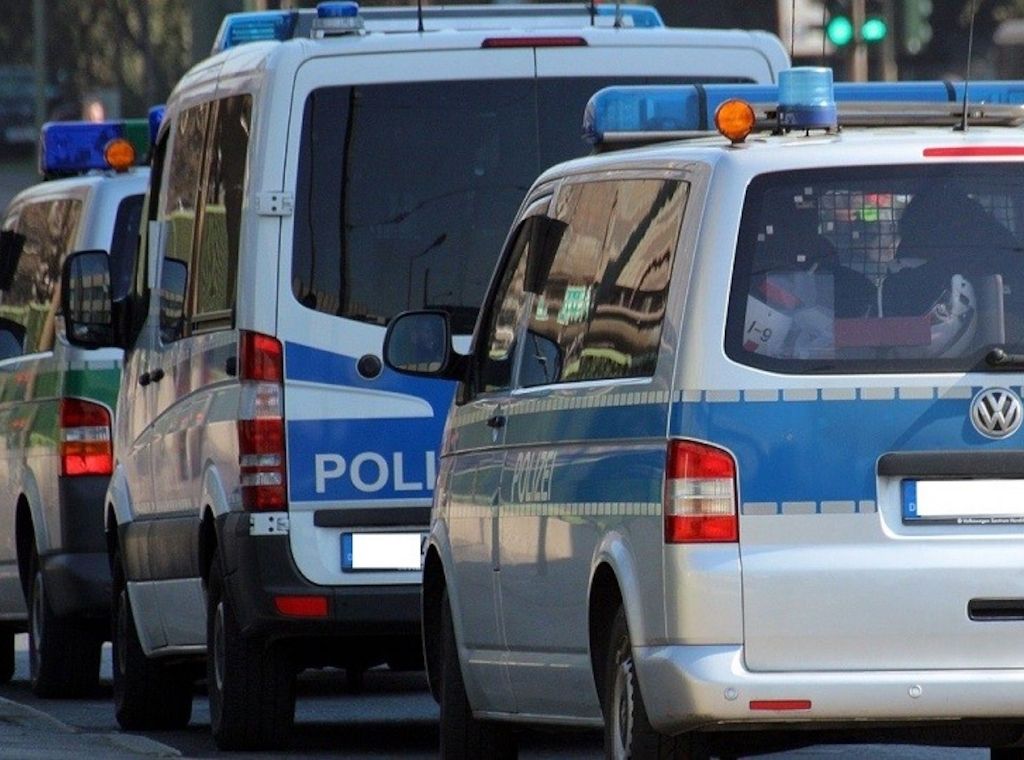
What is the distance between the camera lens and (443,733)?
349 inches

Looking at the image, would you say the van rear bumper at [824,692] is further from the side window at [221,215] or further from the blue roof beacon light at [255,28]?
the blue roof beacon light at [255,28]

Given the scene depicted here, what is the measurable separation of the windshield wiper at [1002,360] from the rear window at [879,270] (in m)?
0.02

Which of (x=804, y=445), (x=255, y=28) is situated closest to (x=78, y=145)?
(x=255, y=28)

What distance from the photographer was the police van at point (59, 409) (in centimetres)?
1275

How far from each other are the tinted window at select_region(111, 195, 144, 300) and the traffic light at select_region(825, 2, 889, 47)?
5.58 metres

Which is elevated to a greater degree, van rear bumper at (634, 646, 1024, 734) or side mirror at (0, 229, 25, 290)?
van rear bumper at (634, 646, 1024, 734)

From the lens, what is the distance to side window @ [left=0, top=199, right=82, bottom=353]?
13.2 meters

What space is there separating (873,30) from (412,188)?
1061 cm

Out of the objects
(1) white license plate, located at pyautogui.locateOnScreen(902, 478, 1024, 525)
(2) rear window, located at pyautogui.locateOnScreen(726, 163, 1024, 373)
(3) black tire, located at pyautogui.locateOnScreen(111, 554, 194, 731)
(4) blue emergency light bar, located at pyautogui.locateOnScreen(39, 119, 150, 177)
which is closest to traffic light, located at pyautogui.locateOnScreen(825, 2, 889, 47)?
(4) blue emergency light bar, located at pyautogui.locateOnScreen(39, 119, 150, 177)

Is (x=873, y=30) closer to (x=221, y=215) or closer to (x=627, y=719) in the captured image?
(x=221, y=215)

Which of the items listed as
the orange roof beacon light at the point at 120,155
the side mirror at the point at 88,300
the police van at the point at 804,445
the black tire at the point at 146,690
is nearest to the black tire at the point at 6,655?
the orange roof beacon light at the point at 120,155

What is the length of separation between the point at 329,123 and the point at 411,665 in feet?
6.72

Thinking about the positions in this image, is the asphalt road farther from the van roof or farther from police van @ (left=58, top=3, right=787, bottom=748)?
the van roof

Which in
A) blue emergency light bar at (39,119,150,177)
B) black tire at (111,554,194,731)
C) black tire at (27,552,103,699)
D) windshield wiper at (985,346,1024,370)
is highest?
windshield wiper at (985,346,1024,370)
